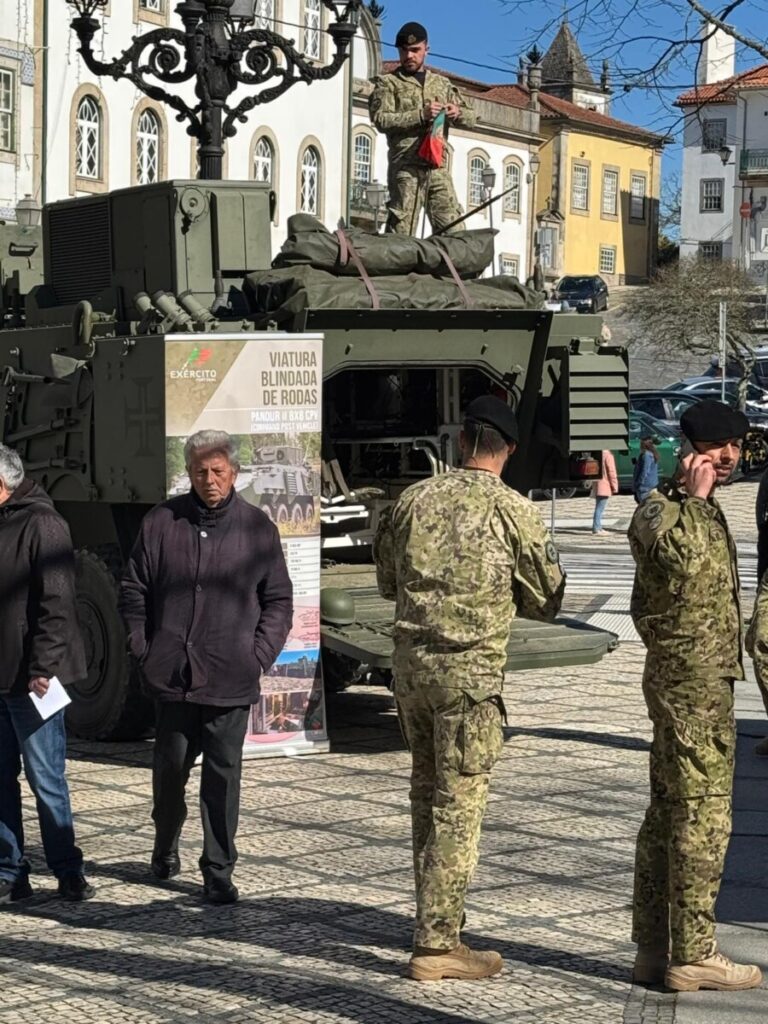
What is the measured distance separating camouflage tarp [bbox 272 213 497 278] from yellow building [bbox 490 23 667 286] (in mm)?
64514

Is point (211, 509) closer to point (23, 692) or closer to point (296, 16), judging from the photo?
point (23, 692)

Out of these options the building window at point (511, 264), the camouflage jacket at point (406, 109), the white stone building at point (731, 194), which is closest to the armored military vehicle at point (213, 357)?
the camouflage jacket at point (406, 109)

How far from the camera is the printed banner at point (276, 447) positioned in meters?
9.84

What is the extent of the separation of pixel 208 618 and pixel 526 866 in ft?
5.23

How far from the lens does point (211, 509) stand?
7.65 metres

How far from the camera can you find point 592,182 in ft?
277

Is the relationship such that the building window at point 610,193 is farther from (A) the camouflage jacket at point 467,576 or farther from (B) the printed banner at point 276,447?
(A) the camouflage jacket at point 467,576

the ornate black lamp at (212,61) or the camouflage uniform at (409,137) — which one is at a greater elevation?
the ornate black lamp at (212,61)

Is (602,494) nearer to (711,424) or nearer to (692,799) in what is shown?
(711,424)

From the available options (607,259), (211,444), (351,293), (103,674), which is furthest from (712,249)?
(211,444)

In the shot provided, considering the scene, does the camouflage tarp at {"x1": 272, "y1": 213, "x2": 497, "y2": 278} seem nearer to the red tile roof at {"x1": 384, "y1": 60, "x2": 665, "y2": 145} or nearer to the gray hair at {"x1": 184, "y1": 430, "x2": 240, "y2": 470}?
the gray hair at {"x1": 184, "y1": 430, "x2": 240, "y2": 470}

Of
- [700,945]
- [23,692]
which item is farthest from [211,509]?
[700,945]

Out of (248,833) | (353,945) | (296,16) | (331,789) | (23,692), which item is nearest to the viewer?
(353,945)

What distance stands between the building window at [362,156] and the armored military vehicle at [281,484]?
48785mm
